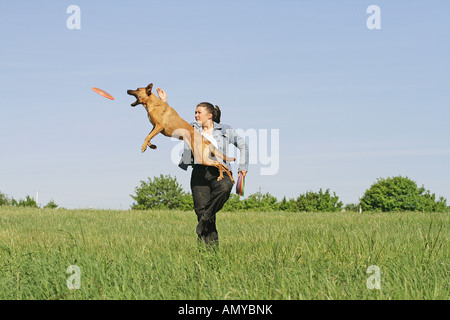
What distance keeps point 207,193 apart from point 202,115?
3.60ft

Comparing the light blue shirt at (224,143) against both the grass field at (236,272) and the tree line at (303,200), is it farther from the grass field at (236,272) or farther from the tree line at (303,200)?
the tree line at (303,200)

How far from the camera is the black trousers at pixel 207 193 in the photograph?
616cm

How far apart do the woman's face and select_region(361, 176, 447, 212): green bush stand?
22546 mm

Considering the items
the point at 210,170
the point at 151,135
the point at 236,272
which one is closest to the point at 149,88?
the point at 151,135

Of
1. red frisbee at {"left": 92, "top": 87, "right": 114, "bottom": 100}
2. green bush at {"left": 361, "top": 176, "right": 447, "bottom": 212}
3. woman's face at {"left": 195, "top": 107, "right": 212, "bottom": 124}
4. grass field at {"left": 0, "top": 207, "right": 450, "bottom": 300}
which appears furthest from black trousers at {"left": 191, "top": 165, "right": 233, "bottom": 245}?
green bush at {"left": 361, "top": 176, "right": 447, "bottom": 212}

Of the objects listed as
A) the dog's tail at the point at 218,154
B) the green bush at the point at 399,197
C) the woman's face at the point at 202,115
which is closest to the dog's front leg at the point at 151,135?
the dog's tail at the point at 218,154

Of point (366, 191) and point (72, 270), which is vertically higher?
point (366, 191)

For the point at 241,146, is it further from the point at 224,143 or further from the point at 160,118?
the point at 160,118

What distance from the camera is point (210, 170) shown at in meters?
6.26

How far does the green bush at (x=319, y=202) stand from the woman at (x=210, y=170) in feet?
55.6
